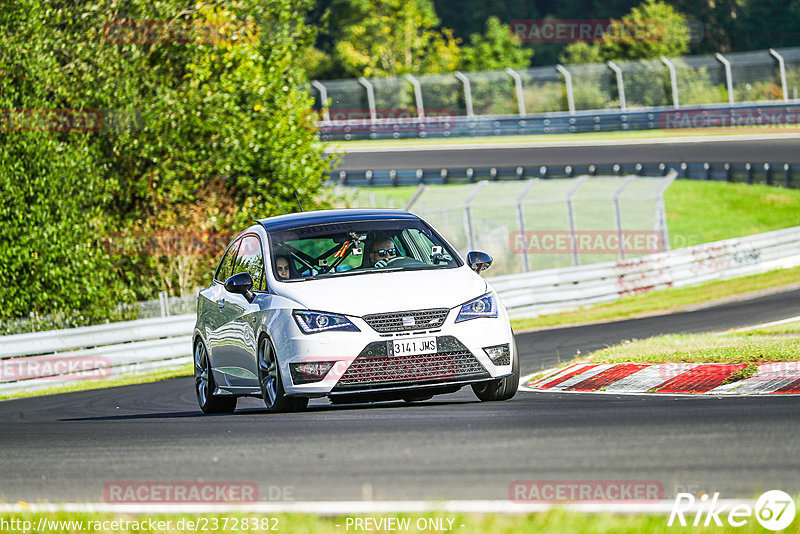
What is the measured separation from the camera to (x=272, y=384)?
9602 millimetres

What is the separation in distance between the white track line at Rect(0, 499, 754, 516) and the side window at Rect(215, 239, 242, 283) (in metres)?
5.90

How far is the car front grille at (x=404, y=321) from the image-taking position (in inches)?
357

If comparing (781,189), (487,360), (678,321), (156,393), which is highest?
(487,360)

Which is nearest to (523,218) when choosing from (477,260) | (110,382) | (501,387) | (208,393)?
(110,382)

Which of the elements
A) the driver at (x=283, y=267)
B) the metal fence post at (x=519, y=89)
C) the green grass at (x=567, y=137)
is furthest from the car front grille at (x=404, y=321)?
the metal fence post at (x=519, y=89)

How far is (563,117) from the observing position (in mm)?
50844

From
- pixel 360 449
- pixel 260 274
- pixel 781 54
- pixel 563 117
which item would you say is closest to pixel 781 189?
pixel 781 54

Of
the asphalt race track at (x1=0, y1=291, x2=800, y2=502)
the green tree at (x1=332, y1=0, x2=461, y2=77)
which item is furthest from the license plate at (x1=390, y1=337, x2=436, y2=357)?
the green tree at (x1=332, y1=0, x2=461, y2=77)

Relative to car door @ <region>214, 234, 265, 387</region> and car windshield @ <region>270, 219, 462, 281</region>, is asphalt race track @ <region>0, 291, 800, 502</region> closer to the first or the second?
car door @ <region>214, 234, 265, 387</region>

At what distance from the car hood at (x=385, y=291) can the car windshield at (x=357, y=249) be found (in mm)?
256

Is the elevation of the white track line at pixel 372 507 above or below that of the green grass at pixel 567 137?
above

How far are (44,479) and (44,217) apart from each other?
1575cm

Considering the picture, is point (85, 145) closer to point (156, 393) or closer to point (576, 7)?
point (156, 393)

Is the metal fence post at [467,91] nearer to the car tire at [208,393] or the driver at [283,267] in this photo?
the car tire at [208,393]
